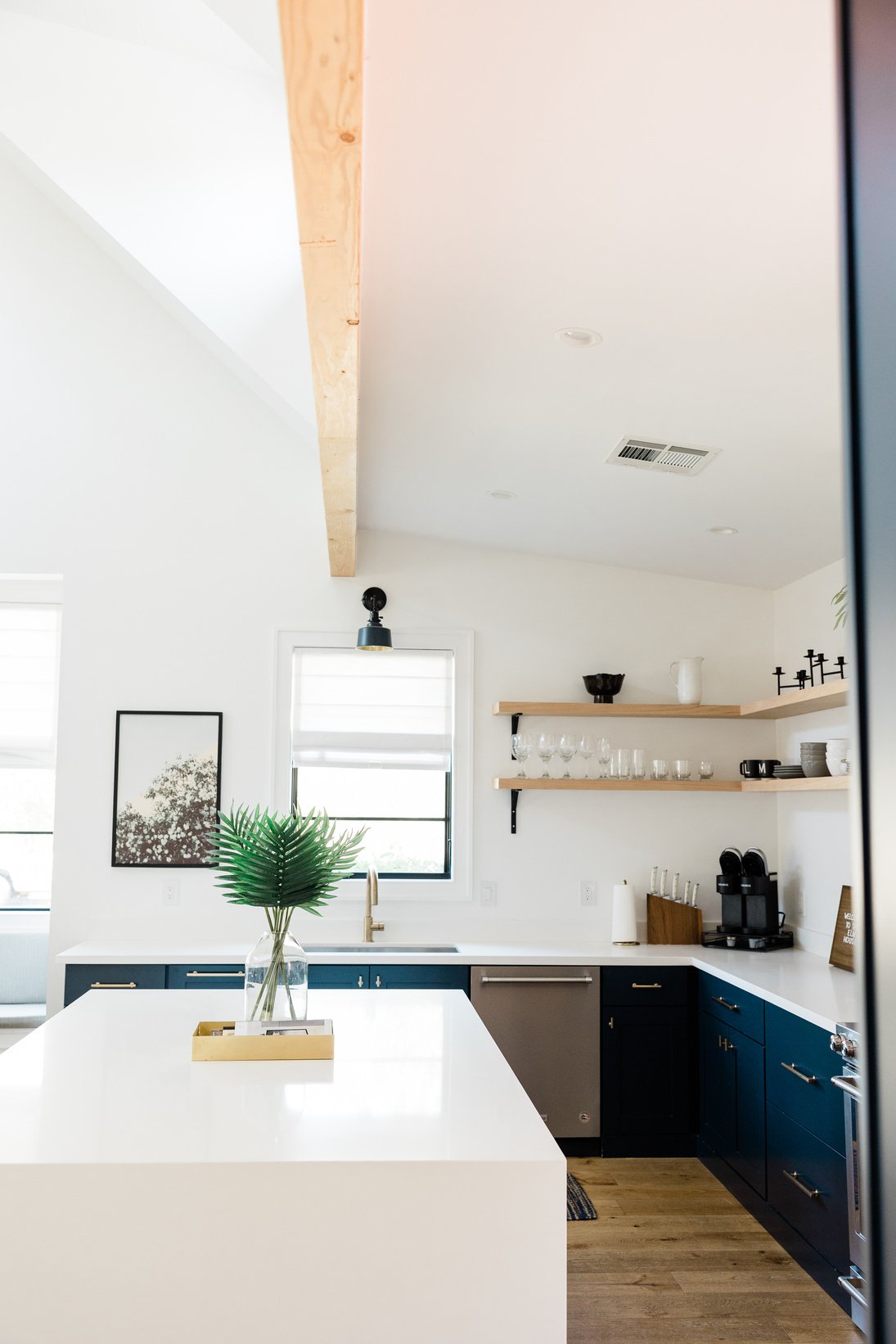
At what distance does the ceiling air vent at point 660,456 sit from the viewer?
3.52 m

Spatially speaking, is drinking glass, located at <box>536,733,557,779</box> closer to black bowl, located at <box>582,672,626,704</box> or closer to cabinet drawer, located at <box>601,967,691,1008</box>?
black bowl, located at <box>582,672,626,704</box>

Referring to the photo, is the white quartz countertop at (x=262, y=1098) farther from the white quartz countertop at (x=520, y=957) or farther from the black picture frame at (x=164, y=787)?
the black picture frame at (x=164, y=787)

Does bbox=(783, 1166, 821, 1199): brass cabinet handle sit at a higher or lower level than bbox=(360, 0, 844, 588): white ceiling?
lower

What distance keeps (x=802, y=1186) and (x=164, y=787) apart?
10.2 ft

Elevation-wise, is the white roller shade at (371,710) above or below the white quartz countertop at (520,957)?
above

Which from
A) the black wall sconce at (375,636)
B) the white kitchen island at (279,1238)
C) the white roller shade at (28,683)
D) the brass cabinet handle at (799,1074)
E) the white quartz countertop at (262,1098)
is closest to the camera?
the white kitchen island at (279,1238)

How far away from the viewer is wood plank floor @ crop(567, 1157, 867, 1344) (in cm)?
300

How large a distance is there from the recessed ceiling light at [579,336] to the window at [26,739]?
140 inches

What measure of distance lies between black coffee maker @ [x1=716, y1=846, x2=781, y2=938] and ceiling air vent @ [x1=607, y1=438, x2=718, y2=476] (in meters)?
2.01

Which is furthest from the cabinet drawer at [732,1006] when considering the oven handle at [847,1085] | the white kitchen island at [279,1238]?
the white kitchen island at [279,1238]

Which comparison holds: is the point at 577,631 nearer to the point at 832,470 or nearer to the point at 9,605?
the point at 832,470

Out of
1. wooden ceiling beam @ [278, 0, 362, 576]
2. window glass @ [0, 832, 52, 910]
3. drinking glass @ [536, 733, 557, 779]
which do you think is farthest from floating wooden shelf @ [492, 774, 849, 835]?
window glass @ [0, 832, 52, 910]

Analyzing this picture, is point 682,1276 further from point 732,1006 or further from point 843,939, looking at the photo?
point 843,939

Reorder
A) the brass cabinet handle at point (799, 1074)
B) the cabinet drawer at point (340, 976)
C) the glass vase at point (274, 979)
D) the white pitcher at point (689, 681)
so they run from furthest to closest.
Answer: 1. the white pitcher at point (689, 681)
2. the cabinet drawer at point (340, 976)
3. the brass cabinet handle at point (799, 1074)
4. the glass vase at point (274, 979)
